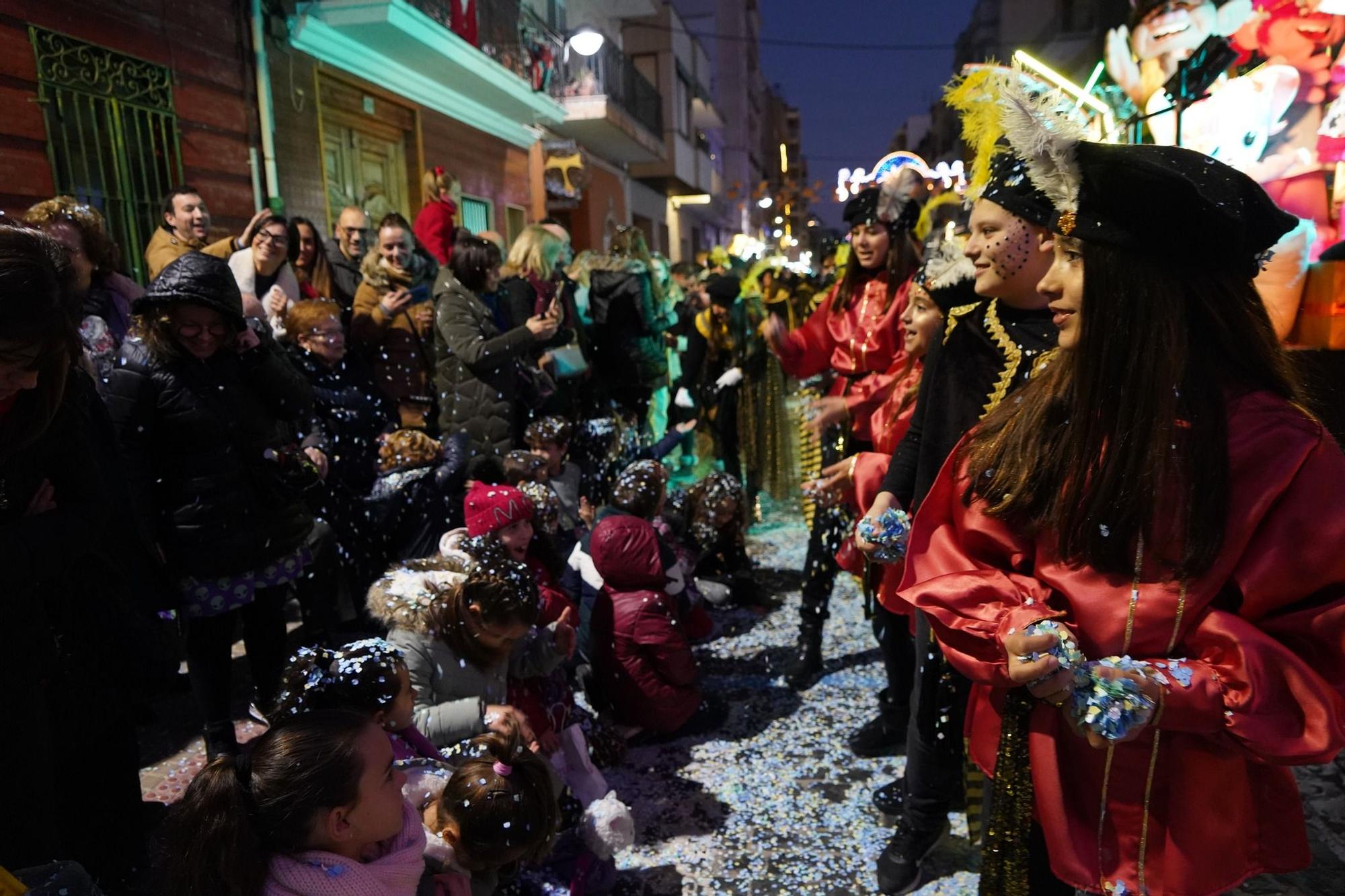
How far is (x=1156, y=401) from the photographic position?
4.28 feet

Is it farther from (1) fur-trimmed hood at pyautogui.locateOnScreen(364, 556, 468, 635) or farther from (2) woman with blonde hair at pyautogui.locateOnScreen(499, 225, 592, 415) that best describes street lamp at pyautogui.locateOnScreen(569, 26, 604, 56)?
(1) fur-trimmed hood at pyautogui.locateOnScreen(364, 556, 468, 635)

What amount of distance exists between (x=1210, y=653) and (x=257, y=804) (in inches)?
62.8

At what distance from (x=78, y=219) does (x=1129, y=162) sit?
357 cm

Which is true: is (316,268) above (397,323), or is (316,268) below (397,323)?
above

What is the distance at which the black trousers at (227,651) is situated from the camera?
2.66 meters

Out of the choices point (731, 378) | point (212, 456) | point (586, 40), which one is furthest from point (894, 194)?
point (586, 40)

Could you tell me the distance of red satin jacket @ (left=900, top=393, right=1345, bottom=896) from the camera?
1218mm

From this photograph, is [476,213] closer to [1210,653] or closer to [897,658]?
[897,658]

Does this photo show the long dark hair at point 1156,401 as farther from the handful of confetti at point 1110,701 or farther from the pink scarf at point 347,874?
the pink scarf at point 347,874

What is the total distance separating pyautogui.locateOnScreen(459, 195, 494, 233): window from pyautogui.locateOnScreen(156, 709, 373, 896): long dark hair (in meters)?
9.97

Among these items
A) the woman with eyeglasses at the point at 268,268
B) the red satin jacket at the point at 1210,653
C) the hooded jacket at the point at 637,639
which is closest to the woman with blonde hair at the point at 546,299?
the woman with eyeglasses at the point at 268,268

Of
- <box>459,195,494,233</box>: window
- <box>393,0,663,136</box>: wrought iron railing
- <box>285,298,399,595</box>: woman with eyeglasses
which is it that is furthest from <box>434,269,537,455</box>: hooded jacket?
<box>459,195,494,233</box>: window

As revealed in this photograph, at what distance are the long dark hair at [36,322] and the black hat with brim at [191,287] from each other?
574mm

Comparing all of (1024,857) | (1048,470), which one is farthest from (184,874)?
(1048,470)
